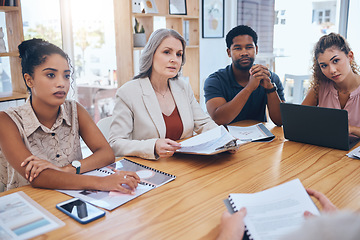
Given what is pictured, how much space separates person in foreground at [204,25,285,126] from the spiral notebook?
985 mm

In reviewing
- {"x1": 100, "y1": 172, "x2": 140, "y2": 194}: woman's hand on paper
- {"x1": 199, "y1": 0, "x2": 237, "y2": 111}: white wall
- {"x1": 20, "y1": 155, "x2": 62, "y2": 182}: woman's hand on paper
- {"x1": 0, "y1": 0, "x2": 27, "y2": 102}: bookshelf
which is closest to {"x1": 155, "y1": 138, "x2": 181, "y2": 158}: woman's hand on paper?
{"x1": 100, "y1": 172, "x2": 140, "y2": 194}: woman's hand on paper

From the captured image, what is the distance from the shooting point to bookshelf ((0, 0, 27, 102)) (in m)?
2.70

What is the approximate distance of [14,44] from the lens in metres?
2.80

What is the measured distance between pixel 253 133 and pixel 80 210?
3.96 feet

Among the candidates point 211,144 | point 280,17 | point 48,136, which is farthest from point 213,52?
point 48,136

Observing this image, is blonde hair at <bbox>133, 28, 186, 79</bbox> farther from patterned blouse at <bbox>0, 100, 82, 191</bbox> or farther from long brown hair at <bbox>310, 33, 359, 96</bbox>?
long brown hair at <bbox>310, 33, 359, 96</bbox>

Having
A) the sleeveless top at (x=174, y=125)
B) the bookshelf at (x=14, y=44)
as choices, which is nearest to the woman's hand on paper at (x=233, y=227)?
the sleeveless top at (x=174, y=125)

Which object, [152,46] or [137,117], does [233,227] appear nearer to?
[137,117]

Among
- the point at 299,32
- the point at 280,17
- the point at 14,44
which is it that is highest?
the point at 280,17

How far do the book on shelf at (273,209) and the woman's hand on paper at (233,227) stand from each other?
0.08 ft

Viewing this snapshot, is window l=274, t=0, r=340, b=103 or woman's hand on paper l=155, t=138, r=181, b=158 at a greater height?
window l=274, t=0, r=340, b=103

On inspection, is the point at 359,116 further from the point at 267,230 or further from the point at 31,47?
the point at 31,47

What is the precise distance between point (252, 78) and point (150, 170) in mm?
1154

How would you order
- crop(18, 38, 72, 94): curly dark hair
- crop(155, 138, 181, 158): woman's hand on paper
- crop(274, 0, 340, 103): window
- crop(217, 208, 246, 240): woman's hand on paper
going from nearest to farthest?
1. crop(217, 208, 246, 240): woman's hand on paper
2. crop(18, 38, 72, 94): curly dark hair
3. crop(155, 138, 181, 158): woman's hand on paper
4. crop(274, 0, 340, 103): window
